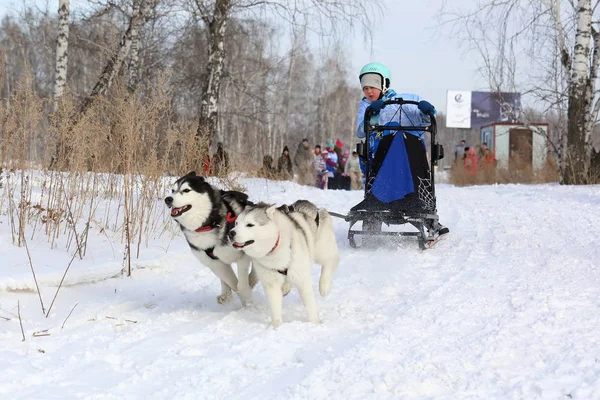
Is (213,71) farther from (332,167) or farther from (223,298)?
(223,298)

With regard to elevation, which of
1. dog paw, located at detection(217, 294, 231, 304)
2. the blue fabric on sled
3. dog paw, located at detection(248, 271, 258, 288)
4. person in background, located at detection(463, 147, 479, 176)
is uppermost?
person in background, located at detection(463, 147, 479, 176)

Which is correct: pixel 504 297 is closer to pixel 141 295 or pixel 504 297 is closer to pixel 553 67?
pixel 141 295

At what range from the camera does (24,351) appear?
291 centimetres

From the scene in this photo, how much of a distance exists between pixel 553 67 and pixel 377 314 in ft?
38.5

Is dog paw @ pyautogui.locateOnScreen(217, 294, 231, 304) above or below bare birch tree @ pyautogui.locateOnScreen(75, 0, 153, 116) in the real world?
below

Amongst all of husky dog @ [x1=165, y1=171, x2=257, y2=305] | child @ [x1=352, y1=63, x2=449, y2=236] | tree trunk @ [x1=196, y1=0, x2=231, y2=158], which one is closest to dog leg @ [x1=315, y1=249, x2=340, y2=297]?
husky dog @ [x1=165, y1=171, x2=257, y2=305]

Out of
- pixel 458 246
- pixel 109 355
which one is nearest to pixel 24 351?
pixel 109 355

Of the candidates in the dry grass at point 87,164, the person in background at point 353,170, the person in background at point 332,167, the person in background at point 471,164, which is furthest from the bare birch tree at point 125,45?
the person in background at point 471,164

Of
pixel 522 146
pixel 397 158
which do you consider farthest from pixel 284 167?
pixel 522 146

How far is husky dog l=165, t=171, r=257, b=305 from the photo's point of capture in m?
3.59

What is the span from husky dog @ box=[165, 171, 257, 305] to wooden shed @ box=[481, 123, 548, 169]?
1118 cm

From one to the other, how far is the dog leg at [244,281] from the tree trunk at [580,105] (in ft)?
33.7

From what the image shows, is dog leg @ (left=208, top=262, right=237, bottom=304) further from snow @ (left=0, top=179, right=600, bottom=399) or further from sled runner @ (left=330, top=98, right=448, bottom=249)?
sled runner @ (left=330, top=98, right=448, bottom=249)

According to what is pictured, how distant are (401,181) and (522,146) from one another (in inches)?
699
